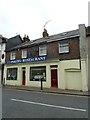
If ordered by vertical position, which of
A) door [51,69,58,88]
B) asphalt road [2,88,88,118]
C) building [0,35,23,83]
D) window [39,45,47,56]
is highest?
building [0,35,23,83]

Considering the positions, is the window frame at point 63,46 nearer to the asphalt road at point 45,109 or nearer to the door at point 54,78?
the door at point 54,78

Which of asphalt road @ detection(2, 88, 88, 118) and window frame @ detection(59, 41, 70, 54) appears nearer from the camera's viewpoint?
asphalt road @ detection(2, 88, 88, 118)

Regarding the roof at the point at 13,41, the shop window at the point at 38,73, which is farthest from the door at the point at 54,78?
the roof at the point at 13,41

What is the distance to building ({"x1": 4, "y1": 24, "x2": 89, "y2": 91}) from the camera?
66.7 feet

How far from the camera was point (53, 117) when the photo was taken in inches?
295

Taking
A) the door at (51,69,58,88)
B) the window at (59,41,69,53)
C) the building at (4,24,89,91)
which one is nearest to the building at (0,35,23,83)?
the building at (4,24,89,91)

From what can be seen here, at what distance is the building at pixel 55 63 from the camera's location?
66.7ft

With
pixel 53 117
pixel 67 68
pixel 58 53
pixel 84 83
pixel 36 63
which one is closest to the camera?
pixel 53 117

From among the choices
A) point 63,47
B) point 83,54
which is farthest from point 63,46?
point 83,54

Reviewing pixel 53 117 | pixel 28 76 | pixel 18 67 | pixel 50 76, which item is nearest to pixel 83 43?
pixel 50 76

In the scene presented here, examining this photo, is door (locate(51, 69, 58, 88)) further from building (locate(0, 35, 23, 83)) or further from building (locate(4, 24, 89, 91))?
building (locate(0, 35, 23, 83))

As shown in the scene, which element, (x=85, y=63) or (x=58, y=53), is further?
(x=58, y=53)

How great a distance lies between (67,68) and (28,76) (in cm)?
685

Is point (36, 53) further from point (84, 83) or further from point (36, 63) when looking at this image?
point (84, 83)
